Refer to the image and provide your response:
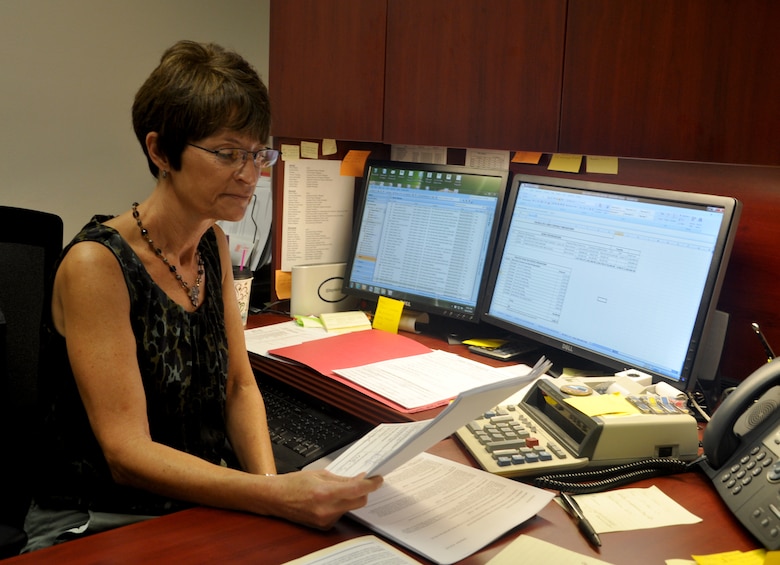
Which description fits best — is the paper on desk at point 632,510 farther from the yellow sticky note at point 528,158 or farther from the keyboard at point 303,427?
the yellow sticky note at point 528,158

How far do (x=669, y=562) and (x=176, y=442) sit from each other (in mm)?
896

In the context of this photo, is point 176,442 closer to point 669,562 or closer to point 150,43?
point 669,562

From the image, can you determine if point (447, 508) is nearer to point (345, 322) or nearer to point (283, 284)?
point (345, 322)

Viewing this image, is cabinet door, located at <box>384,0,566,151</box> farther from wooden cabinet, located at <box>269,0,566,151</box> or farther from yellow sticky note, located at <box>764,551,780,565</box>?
yellow sticky note, located at <box>764,551,780,565</box>

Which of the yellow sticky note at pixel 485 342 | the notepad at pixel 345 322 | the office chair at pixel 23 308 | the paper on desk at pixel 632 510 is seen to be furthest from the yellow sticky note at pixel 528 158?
the office chair at pixel 23 308

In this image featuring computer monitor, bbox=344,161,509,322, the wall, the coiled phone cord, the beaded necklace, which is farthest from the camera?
the wall

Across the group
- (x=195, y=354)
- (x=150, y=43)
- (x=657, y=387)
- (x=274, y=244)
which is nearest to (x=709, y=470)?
(x=657, y=387)

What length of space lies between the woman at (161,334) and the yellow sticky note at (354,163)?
2.63ft

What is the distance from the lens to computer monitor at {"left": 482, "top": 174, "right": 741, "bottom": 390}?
4.73 ft

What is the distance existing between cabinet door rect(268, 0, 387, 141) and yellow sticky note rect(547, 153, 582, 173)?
0.46 metres

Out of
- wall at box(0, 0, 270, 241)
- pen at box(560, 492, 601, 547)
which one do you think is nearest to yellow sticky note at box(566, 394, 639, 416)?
pen at box(560, 492, 601, 547)

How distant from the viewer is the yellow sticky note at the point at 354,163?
2.29 meters

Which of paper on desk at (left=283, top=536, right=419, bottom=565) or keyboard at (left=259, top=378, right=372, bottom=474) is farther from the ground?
paper on desk at (left=283, top=536, right=419, bottom=565)

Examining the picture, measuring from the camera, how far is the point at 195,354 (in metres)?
1.45
